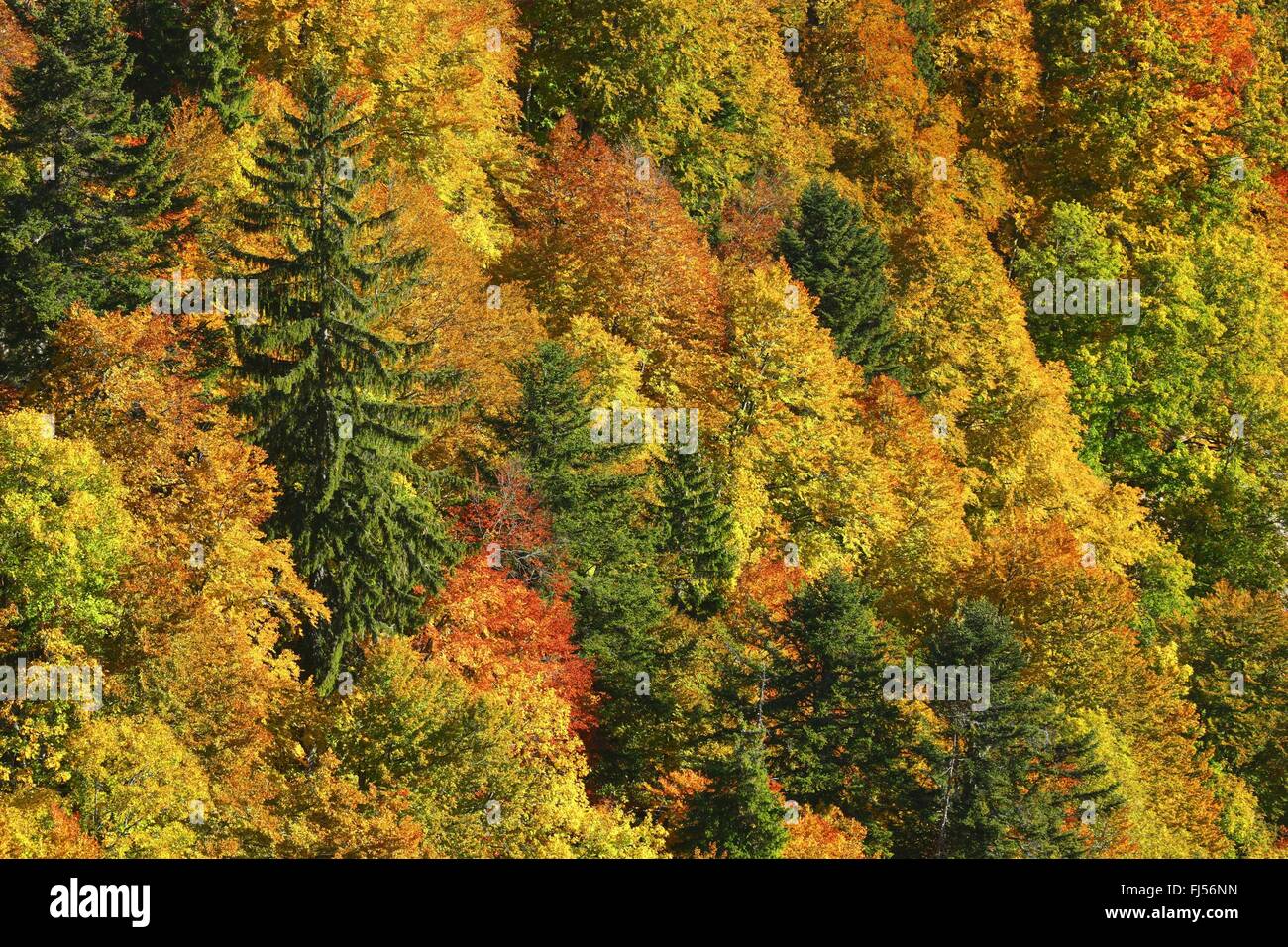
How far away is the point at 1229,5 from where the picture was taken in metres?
85.1

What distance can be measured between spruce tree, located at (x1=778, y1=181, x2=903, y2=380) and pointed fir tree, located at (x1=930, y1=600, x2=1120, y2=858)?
14964mm

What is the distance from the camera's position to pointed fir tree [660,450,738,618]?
53594mm

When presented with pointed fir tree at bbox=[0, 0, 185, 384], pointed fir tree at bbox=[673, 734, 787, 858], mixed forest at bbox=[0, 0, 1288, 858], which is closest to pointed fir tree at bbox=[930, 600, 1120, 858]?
mixed forest at bbox=[0, 0, 1288, 858]

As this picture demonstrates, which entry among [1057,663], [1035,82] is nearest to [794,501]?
[1057,663]

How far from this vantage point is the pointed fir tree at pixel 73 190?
45156mm

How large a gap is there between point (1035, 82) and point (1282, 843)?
37542mm

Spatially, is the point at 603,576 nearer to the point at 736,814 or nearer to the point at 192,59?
the point at 736,814

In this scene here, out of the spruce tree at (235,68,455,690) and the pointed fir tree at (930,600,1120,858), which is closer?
the spruce tree at (235,68,455,690)

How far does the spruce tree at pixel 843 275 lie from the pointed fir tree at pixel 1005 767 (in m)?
15.0

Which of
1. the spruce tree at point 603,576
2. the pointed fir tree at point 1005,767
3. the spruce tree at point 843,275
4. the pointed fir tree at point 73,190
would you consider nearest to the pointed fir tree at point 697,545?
the spruce tree at point 603,576

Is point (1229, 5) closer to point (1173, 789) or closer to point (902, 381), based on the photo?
point (902, 381)

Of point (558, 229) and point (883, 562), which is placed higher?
point (558, 229)

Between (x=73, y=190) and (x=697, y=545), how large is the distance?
20.0 metres

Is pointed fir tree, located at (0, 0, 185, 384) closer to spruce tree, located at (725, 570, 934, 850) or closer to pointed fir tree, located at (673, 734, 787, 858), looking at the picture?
pointed fir tree, located at (673, 734, 787, 858)
